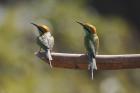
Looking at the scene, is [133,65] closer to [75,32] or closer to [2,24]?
[2,24]

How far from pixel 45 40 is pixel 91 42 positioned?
103mm

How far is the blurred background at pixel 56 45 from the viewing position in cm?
384

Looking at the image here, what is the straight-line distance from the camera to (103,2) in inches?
253

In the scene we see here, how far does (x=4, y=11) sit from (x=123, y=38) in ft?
2.85

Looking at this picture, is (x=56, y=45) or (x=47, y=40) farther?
(x=56, y=45)

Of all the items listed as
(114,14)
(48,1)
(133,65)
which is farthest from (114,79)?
(133,65)

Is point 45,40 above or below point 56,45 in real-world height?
above

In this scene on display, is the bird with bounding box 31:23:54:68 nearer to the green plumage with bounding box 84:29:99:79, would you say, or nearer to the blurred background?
the green plumage with bounding box 84:29:99:79

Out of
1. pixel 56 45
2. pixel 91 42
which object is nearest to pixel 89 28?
pixel 91 42

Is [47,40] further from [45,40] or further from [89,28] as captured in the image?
[89,28]

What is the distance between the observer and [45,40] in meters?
1.61

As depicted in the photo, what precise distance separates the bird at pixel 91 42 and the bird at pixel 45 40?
0.25 ft

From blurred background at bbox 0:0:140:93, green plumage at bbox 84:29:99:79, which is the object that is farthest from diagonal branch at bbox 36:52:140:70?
blurred background at bbox 0:0:140:93

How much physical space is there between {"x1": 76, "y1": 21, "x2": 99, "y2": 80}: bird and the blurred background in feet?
6.71
